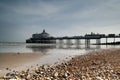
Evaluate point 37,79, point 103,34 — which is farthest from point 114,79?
point 103,34

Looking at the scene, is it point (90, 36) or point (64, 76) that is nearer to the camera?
point (64, 76)

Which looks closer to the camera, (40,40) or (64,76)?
(64,76)

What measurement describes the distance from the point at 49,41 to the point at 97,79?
124m

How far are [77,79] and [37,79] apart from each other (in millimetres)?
1320

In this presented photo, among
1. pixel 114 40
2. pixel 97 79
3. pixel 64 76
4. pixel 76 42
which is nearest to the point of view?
pixel 97 79

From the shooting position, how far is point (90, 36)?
116 m

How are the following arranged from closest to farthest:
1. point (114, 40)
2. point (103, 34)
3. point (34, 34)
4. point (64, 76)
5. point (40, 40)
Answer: point (64, 76) → point (114, 40) → point (103, 34) → point (40, 40) → point (34, 34)

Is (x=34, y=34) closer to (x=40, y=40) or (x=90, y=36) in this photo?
(x=40, y=40)

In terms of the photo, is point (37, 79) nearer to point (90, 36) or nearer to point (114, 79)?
point (114, 79)

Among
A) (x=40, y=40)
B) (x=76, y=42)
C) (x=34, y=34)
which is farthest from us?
(x=34, y=34)

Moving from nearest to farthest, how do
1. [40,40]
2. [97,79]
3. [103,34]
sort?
[97,79] → [103,34] → [40,40]

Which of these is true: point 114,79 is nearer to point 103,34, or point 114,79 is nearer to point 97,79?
point 97,79

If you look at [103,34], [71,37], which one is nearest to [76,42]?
[71,37]

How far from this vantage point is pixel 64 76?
8.70m
